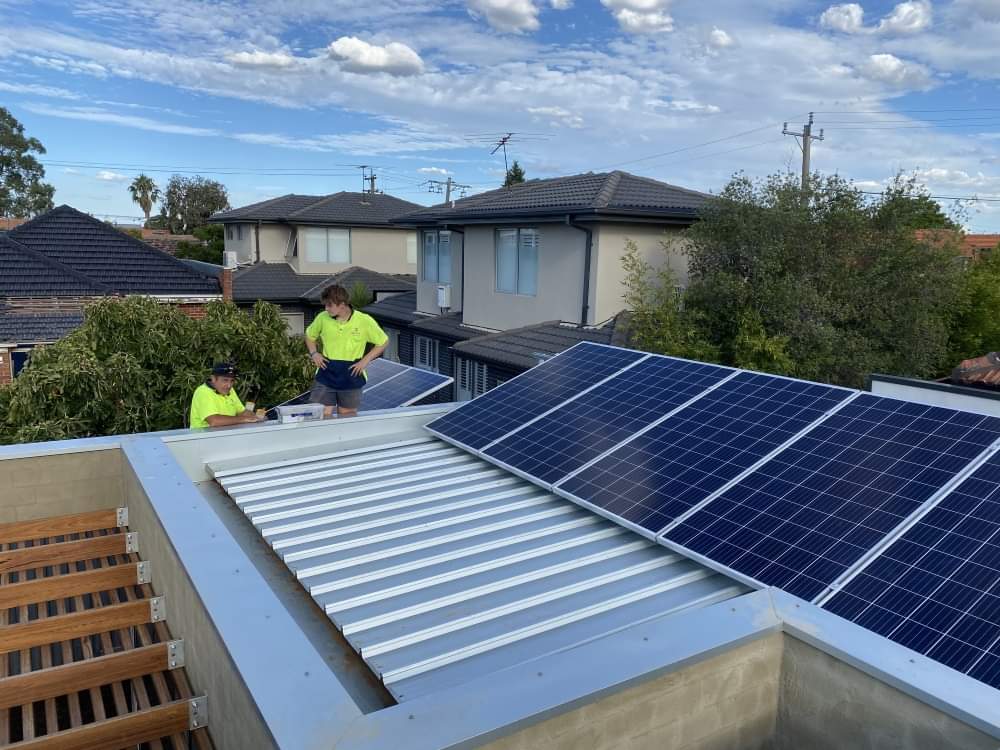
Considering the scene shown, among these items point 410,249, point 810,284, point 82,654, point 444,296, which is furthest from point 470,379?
point 410,249

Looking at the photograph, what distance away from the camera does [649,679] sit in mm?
3145

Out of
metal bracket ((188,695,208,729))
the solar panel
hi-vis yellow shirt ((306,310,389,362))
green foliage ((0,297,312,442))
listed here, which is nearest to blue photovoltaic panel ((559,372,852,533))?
metal bracket ((188,695,208,729))

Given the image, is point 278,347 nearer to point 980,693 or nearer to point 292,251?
point 980,693

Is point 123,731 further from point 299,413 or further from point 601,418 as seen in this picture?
point 601,418

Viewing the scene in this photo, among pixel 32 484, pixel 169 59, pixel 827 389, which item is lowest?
pixel 32 484

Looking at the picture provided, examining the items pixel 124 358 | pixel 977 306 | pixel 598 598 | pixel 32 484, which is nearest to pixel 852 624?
pixel 598 598

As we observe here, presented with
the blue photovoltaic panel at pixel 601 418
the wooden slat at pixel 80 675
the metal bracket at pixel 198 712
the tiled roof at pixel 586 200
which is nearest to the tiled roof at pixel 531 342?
the tiled roof at pixel 586 200

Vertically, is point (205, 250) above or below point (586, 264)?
below

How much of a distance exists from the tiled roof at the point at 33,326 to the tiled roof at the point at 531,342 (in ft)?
31.5

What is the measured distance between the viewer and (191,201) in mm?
88062

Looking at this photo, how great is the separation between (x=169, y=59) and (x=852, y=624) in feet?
146

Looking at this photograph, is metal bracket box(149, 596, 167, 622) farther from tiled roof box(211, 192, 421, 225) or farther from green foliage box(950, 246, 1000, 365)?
tiled roof box(211, 192, 421, 225)

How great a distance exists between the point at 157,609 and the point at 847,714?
4.32m

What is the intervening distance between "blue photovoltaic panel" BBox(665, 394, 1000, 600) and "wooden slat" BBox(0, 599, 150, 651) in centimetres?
369
